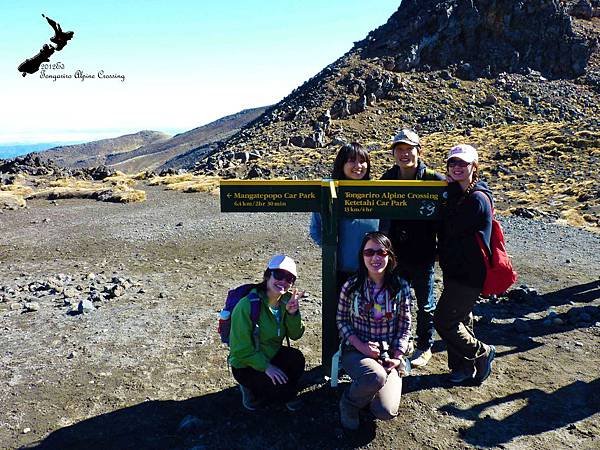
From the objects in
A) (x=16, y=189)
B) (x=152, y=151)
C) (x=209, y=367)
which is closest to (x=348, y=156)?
(x=209, y=367)

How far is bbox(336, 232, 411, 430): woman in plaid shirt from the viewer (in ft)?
13.6

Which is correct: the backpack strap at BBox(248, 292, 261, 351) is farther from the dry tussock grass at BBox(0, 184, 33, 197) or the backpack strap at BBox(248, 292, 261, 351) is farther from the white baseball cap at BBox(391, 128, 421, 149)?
the dry tussock grass at BBox(0, 184, 33, 197)

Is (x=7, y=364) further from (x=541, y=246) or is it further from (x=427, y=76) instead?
(x=427, y=76)

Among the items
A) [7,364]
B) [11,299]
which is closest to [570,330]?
[7,364]

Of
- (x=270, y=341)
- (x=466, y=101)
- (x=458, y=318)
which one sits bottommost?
(x=270, y=341)

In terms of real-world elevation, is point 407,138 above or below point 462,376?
above

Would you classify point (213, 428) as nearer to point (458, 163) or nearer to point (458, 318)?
point (458, 318)

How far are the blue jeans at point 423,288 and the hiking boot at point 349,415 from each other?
1.50 m

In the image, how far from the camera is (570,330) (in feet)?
21.6

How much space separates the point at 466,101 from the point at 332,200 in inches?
2155

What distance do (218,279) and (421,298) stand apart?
5.23m

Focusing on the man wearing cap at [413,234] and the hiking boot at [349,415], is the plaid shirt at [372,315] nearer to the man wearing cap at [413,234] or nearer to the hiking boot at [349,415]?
the hiking boot at [349,415]

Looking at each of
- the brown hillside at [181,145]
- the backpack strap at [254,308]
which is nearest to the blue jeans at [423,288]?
the backpack strap at [254,308]

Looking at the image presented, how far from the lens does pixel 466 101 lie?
54188mm
